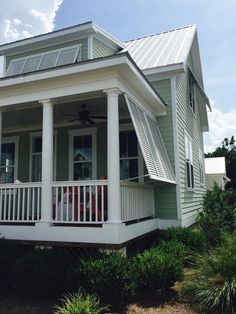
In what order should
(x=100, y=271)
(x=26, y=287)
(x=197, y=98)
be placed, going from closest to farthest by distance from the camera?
(x=100, y=271) < (x=26, y=287) < (x=197, y=98)

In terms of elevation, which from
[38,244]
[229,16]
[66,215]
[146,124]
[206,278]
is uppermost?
[229,16]

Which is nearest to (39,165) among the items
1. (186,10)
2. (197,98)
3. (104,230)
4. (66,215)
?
(66,215)

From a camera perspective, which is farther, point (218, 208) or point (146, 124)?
point (218, 208)

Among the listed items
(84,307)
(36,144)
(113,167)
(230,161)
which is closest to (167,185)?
(113,167)

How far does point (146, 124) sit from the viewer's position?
320 inches

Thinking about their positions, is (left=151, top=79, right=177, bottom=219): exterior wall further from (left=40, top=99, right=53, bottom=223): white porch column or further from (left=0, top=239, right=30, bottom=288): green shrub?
(left=0, top=239, right=30, bottom=288): green shrub

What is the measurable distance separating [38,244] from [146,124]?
3838 millimetres

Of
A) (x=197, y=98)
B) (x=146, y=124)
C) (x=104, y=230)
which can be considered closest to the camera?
(x=104, y=230)

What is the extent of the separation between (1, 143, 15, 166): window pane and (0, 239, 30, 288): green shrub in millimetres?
5890

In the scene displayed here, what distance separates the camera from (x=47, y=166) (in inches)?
275

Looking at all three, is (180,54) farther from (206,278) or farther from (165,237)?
(206,278)

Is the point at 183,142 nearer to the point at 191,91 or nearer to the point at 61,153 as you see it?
the point at 191,91

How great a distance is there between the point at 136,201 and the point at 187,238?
63.5 inches

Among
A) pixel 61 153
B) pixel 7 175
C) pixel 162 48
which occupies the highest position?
pixel 162 48
